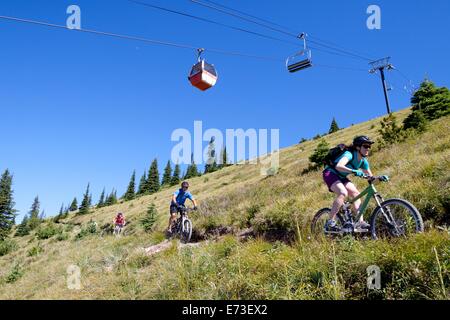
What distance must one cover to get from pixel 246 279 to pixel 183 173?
100548 millimetres

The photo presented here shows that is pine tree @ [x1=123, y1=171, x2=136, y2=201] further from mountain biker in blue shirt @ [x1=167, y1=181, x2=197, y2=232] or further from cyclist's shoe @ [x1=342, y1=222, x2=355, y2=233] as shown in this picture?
cyclist's shoe @ [x1=342, y1=222, x2=355, y2=233]

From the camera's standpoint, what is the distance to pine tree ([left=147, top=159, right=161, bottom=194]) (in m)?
91.5

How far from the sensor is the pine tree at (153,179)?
91.5 metres

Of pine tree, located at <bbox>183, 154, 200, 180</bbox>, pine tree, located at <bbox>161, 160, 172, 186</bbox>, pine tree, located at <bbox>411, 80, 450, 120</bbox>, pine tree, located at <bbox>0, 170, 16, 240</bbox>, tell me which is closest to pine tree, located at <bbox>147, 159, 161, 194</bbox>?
pine tree, located at <bbox>161, 160, 172, 186</bbox>

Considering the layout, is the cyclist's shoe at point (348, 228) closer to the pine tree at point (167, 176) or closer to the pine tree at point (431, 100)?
the pine tree at point (431, 100)

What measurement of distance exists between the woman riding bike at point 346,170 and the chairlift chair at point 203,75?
16.6 ft

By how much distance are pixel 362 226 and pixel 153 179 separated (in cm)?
9039

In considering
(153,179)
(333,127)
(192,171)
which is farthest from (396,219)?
(153,179)

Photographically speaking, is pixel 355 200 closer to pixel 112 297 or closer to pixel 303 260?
pixel 303 260

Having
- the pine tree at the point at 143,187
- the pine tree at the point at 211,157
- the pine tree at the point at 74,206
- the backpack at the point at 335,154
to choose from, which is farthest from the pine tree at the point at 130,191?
the backpack at the point at 335,154

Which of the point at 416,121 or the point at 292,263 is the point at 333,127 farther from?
the point at 292,263

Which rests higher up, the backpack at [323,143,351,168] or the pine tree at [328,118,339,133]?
the pine tree at [328,118,339,133]

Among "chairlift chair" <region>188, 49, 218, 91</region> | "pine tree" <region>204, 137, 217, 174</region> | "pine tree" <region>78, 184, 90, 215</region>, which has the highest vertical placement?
"pine tree" <region>204, 137, 217, 174</region>

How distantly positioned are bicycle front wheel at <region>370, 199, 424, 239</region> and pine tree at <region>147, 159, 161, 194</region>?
8753 centimetres
